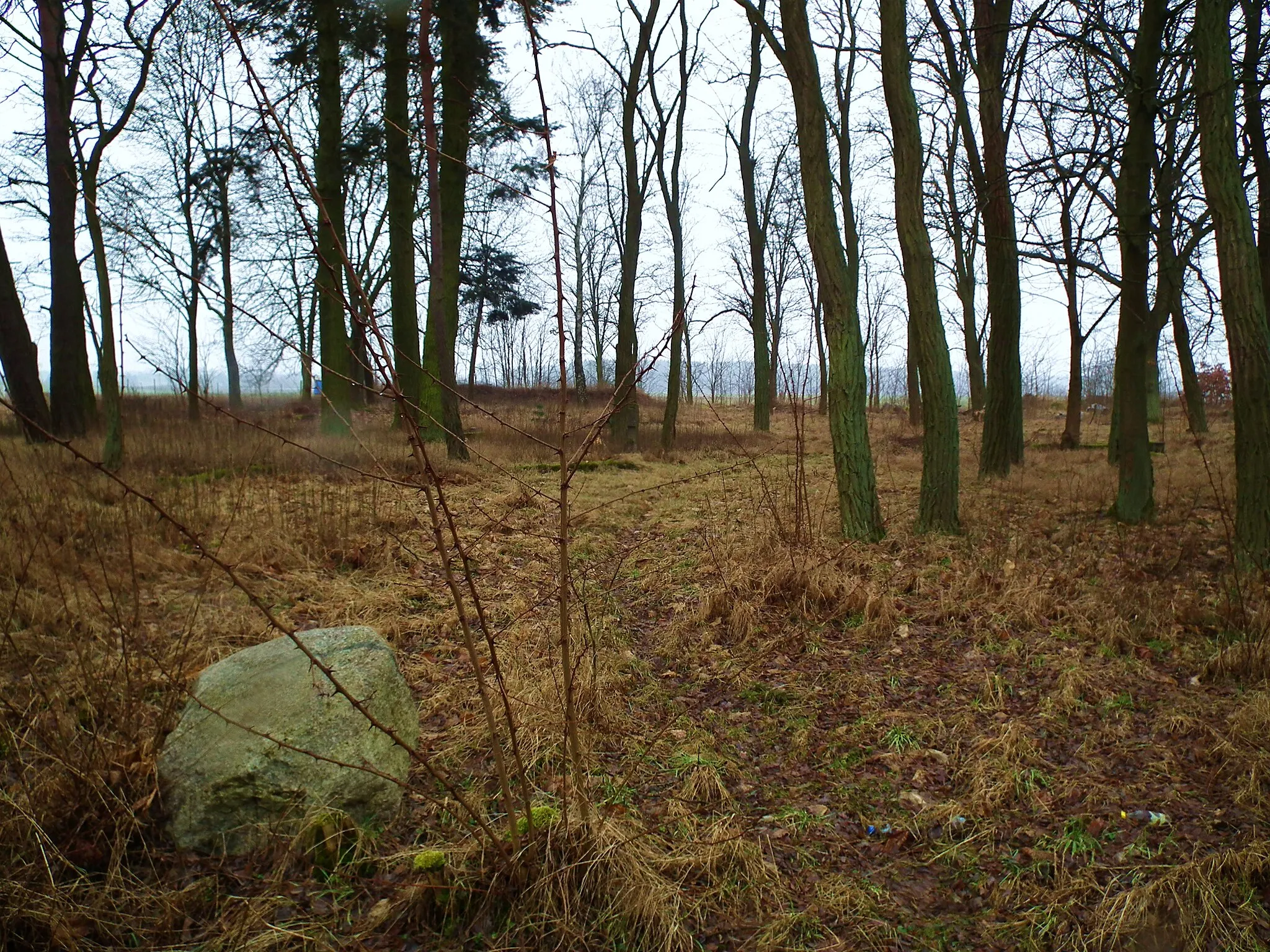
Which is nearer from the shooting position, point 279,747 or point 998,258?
point 279,747

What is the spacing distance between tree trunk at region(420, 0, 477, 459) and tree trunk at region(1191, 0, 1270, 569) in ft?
27.0

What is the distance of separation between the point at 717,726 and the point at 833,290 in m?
3.96

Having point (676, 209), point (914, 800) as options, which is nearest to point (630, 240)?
point (676, 209)

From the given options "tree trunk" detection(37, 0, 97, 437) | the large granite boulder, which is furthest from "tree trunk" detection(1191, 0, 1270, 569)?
"tree trunk" detection(37, 0, 97, 437)

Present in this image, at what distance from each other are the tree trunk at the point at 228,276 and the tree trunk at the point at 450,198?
3.42 metres

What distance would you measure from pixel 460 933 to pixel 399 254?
438 inches

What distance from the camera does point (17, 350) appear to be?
9039 millimetres

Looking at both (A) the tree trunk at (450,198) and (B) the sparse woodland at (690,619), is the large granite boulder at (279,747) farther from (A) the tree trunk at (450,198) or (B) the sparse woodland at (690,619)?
(A) the tree trunk at (450,198)

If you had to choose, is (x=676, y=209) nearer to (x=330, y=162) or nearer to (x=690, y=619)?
(x=330, y=162)

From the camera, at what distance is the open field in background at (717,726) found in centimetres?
218

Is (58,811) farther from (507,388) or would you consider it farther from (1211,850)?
(507,388)

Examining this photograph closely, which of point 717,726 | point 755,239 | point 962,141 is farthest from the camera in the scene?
point 755,239

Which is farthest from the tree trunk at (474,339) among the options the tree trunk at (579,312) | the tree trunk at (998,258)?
the tree trunk at (998,258)

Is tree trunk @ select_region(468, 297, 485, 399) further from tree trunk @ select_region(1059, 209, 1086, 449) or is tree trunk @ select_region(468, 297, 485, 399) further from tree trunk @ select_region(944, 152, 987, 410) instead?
tree trunk @ select_region(1059, 209, 1086, 449)
